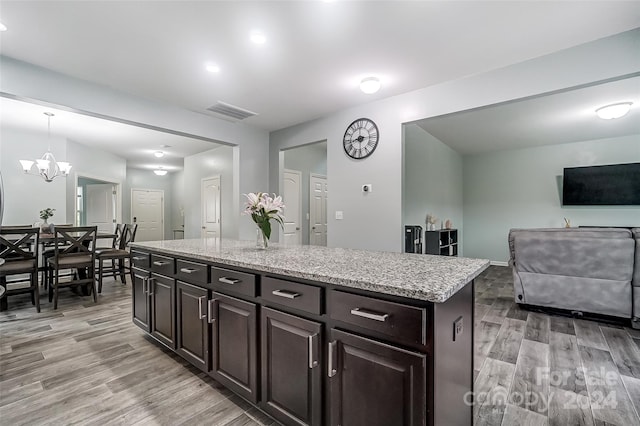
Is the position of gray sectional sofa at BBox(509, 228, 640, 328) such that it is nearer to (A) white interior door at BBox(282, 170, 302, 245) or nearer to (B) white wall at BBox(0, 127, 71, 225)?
(A) white interior door at BBox(282, 170, 302, 245)

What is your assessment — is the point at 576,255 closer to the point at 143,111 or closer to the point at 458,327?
the point at 458,327

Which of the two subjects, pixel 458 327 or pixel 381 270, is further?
pixel 381 270

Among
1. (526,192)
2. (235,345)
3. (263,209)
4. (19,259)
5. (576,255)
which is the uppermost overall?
(526,192)

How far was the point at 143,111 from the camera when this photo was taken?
3693mm

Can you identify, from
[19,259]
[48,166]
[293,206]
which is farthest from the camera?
[293,206]

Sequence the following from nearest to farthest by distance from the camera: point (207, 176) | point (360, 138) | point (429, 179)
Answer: point (360, 138)
point (429, 179)
point (207, 176)

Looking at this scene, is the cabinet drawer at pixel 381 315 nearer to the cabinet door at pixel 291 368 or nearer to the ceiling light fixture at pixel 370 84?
the cabinet door at pixel 291 368

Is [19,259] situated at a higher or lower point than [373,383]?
higher

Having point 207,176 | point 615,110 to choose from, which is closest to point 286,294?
point 615,110

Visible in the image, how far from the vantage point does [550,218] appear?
6395 millimetres

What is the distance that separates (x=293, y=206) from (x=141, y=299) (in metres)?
3.74

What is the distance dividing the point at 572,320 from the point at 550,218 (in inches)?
157

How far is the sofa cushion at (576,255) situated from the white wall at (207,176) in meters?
4.10

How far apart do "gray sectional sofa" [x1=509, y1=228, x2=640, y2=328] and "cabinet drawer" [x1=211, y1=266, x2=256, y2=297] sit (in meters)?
3.30
